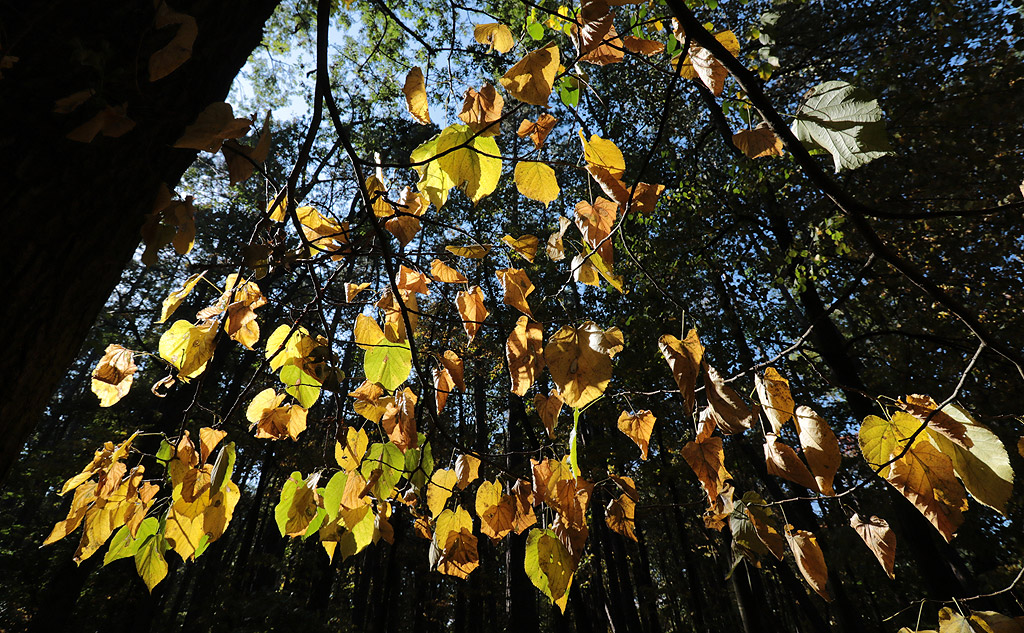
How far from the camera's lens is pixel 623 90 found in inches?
259

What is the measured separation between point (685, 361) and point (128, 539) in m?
1.26

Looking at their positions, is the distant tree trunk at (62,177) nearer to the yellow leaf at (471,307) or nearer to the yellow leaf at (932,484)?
the yellow leaf at (471,307)

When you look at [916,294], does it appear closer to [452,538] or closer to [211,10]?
[452,538]

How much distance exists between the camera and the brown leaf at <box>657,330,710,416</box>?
0.69 m

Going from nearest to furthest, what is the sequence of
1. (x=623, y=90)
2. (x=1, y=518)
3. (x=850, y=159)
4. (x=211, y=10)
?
(x=850, y=159) → (x=211, y=10) → (x=623, y=90) → (x=1, y=518)

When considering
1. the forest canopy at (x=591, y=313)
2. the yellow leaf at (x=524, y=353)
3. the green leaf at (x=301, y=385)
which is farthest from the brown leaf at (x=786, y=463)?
the green leaf at (x=301, y=385)

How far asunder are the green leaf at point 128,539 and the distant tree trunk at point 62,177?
472mm

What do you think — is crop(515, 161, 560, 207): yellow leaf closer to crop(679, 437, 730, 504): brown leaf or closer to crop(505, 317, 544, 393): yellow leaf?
crop(505, 317, 544, 393): yellow leaf

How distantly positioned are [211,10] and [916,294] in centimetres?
634

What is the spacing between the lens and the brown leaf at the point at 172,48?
64cm

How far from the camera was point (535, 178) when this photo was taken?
870mm

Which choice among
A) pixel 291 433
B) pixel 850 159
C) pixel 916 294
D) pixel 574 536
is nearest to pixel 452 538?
pixel 574 536

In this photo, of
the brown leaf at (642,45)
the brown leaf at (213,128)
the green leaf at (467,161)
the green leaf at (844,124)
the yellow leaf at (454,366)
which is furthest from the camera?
the yellow leaf at (454,366)

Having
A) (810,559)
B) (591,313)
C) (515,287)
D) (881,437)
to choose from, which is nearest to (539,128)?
(515,287)
